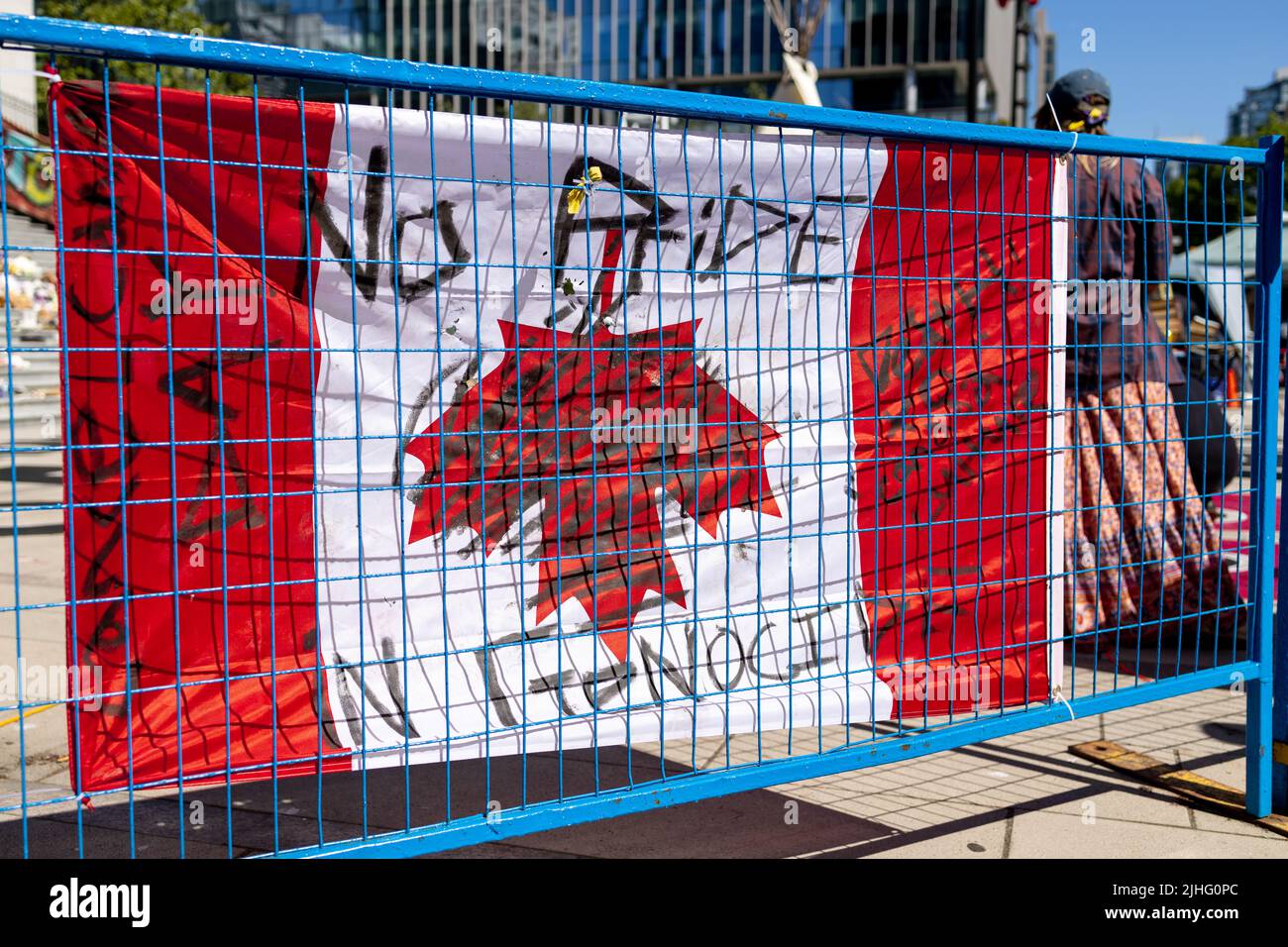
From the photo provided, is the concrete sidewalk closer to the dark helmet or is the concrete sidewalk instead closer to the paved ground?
the paved ground

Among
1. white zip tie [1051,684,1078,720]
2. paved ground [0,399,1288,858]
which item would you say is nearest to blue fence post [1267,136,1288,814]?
paved ground [0,399,1288,858]

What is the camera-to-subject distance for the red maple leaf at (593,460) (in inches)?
106

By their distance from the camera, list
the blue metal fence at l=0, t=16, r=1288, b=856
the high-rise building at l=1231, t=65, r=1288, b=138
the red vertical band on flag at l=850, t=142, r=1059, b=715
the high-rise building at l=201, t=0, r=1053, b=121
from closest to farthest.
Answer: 1. the blue metal fence at l=0, t=16, r=1288, b=856
2. the red vertical band on flag at l=850, t=142, r=1059, b=715
3. the high-rise building at l=201, t=0, r=1053, b=121
4. the high-rise building at l=1231, t=65, r=1288, b=138

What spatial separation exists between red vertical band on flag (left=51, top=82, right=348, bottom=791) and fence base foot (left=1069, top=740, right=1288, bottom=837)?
2.87m

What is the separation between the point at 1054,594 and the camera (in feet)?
11.3

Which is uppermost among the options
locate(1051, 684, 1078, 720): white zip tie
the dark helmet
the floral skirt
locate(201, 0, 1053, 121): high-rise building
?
locate(201, 0, 1053, 121): high-rise building

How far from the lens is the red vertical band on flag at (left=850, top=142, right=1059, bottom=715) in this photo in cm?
317

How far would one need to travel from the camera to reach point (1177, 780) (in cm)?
399

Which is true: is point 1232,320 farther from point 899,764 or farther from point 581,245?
point 581,245

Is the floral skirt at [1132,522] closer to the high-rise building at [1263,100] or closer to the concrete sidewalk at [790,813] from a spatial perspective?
the concrete sidewalk at [790,813]

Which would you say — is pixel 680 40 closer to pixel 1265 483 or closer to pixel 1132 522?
pixel 1132 522

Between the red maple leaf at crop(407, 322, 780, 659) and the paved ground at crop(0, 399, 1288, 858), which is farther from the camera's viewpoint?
the paved ground at crop(0, 399, 1288, 858)

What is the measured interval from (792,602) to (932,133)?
1.32 m
